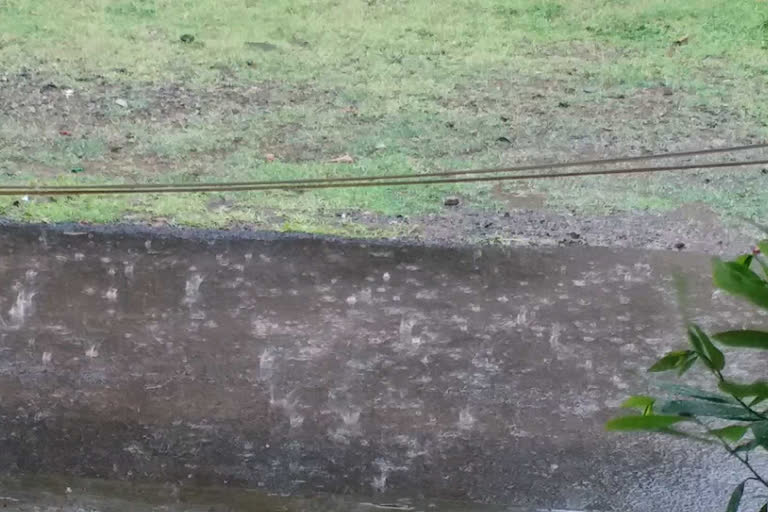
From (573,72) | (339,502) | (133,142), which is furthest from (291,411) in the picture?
(573,72)

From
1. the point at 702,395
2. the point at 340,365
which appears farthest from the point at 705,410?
the point at 340,365

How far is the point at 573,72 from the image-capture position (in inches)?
261

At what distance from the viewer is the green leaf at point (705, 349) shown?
1.34 m

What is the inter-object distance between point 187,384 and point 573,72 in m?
3.93

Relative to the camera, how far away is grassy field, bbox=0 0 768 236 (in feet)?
16.8

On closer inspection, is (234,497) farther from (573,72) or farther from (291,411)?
(573,72)

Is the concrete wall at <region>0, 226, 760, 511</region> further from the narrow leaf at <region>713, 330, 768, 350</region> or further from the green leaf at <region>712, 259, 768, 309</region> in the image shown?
the green leaf at <region>712, 259, 768, 309</region>

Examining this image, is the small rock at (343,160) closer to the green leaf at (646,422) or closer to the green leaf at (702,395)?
the green leaf at (702,395)

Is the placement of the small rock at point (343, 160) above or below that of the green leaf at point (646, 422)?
below

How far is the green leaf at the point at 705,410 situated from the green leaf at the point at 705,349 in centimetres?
6

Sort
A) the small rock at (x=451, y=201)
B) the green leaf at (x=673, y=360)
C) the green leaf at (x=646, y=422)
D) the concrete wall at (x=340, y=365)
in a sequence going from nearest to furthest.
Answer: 1. the green leaf at (x=646, y=422)
2. the green leaf at (x=673, y=360)
3. the concrete wall at (x=340, y=365)
4. the small rock at (x=451, y=201)

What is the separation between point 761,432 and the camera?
1286 millimetres

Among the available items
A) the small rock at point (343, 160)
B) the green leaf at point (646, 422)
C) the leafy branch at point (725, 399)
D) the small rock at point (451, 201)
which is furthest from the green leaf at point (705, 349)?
the small rock at point (343, 160)

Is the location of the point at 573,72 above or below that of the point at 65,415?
above
